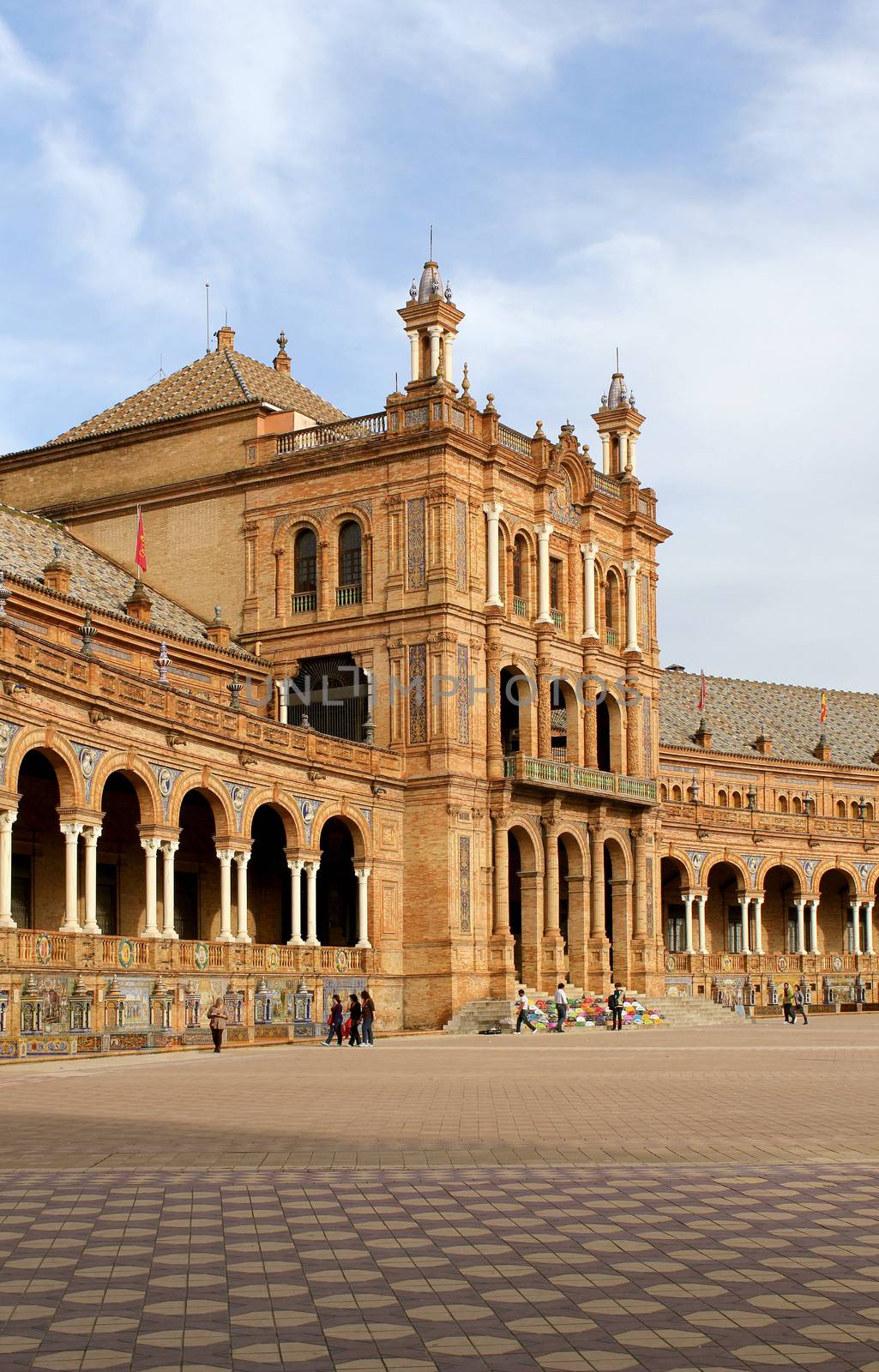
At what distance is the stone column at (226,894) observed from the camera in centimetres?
4128

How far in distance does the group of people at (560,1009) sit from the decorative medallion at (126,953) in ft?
44.9

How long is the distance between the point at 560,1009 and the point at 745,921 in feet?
91.9

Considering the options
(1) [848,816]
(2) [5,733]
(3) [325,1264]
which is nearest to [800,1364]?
(3) [325,1264]

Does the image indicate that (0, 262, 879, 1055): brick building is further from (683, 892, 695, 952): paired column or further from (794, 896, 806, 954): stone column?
(794, 896, 806, 954): stone column

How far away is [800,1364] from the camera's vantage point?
7586mm

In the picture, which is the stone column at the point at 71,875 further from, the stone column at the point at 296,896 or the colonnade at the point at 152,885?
the stone column at the point at 296,896

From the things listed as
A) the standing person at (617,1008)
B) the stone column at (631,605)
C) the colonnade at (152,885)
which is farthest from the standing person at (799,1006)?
the colonnade at (152,885)

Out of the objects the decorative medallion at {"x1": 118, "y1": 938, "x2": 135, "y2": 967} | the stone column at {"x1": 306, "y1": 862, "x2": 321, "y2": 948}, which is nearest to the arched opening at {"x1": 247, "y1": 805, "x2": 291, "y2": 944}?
the stone column at {"x1": 306, "y1": 862, "x2": 321, "y2": 948}

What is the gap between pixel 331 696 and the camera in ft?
173

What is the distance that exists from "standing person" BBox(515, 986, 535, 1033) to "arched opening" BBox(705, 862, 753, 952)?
28.5 meters

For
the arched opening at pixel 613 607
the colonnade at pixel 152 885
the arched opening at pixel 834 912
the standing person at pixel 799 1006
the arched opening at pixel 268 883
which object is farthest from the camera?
the arched opening at pixel 834 912

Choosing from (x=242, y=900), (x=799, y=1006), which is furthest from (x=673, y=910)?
(x=242, y=900)

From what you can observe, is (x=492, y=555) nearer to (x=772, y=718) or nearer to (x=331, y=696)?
(x=331, y=696)

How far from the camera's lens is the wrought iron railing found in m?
53.0
